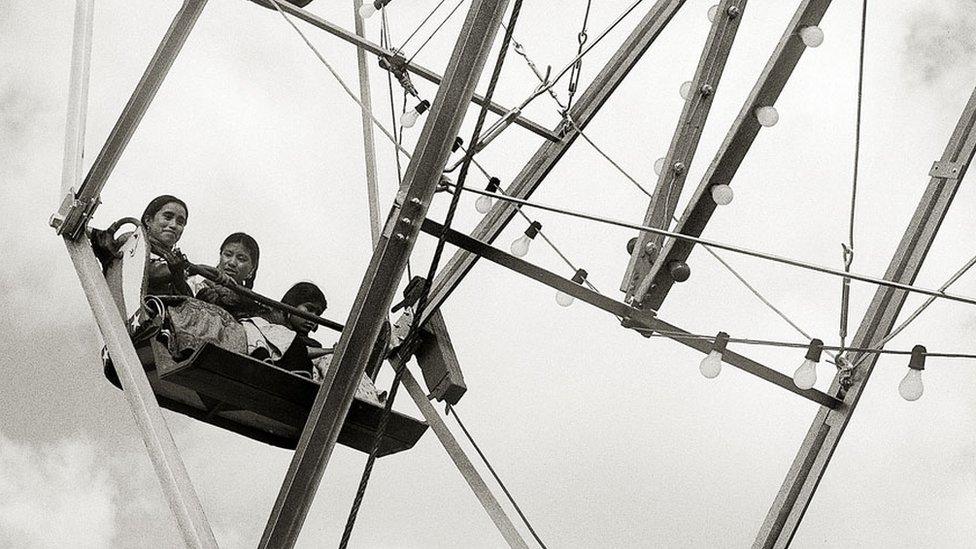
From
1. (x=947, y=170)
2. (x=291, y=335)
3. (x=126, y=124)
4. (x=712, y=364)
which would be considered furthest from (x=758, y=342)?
(x=126, y=124)

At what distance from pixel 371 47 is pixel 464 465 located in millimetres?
2285

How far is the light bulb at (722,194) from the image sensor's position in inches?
221

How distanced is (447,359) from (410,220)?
168 cm

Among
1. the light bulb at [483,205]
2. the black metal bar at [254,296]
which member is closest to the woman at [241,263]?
the black metal bar at [254,296]

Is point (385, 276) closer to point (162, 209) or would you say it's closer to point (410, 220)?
point (410, 220)

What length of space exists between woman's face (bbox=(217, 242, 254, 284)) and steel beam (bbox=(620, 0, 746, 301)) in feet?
6.74

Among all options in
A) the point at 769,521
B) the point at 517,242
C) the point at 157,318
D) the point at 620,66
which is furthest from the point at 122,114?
the point at 769,521

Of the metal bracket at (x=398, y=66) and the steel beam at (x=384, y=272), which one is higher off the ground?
the metal bracket at (x=398, y=66)

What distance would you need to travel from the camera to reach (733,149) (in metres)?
5.68

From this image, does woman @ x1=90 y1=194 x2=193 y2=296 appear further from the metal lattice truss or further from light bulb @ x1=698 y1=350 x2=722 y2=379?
light bulb @ x1=698 y1=350 x2=722 y2=379

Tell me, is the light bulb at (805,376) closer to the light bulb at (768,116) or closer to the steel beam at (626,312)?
the steel beam at (626,312)

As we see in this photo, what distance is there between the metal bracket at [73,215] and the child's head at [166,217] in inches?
12.7

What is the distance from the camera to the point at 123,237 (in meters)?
6.00

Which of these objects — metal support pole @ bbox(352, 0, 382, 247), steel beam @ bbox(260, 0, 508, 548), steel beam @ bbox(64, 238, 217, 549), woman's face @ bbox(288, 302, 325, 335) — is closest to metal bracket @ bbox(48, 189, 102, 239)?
steel beam @ bbox(64, 238, 217, 549)
